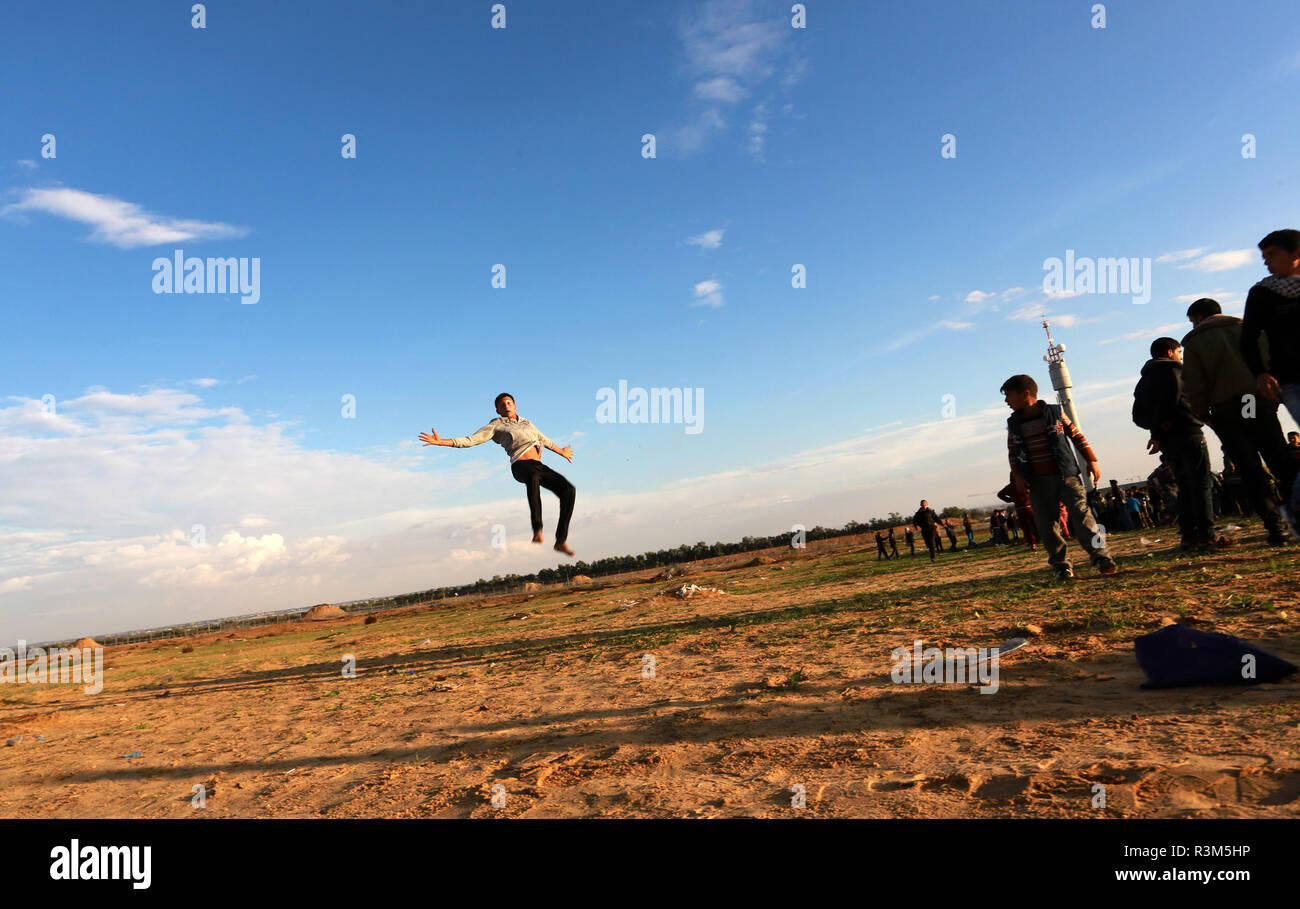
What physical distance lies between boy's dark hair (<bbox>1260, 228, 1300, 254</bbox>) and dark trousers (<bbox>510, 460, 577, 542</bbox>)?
7.47 m

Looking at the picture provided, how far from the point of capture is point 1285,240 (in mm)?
4734

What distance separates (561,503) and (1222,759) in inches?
301

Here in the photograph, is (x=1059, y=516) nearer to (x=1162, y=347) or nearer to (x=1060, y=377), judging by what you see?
(x=1162, y=347)

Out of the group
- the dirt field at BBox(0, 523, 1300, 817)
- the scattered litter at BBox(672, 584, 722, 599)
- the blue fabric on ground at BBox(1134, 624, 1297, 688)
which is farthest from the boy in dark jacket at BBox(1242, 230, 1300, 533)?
the scattered litter at BBox(672, 584, 722, 599)

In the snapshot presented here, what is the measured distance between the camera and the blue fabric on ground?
3363 millimetres

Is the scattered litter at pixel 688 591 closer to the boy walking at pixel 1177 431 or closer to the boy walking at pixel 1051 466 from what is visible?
the boy walking at pixel 1051 466

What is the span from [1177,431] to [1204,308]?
1.44 m

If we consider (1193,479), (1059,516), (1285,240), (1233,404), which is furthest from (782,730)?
(1193,479)

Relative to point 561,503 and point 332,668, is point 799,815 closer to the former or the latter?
point 561,503

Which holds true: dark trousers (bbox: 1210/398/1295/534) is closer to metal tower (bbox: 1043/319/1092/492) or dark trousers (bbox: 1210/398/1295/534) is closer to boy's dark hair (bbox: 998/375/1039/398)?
boy's dark hair (bbox: 998/375/1039/398)

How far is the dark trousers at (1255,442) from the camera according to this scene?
21.6 feet

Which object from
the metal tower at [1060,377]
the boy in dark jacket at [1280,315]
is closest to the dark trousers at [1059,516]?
the boy in dark jacket at [1280,315]
